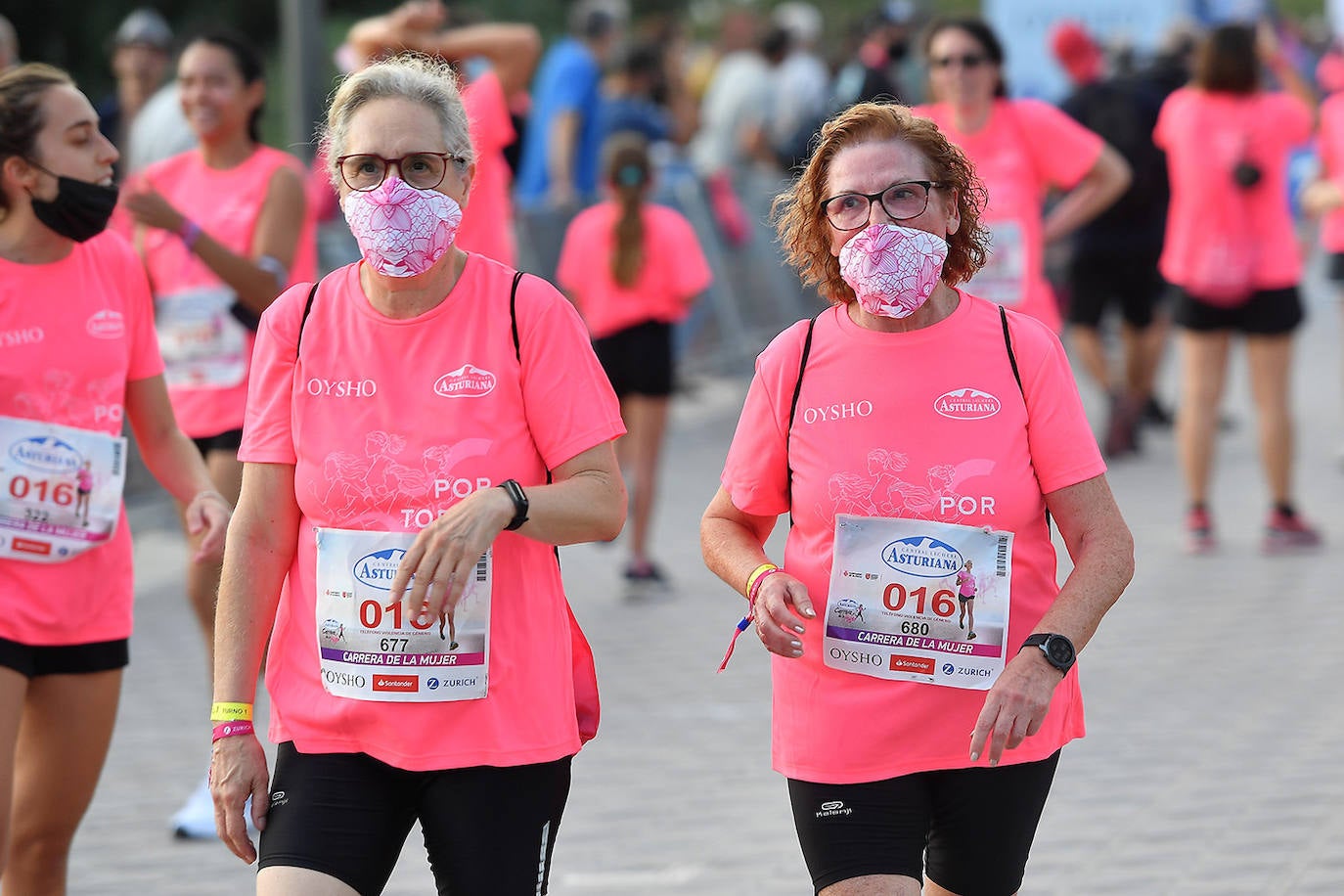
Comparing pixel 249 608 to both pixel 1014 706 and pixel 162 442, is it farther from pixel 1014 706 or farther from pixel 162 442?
pixel 1014 706

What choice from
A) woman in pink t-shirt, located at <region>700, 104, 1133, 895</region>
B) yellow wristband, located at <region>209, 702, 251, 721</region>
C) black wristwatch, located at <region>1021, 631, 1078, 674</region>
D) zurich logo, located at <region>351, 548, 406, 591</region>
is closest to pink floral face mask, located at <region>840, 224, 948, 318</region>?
woman in pink t-shirt, located at <region>700, 104, 1133, 895</region>

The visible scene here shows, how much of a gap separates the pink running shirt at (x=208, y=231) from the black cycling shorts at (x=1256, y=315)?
15.1 feet

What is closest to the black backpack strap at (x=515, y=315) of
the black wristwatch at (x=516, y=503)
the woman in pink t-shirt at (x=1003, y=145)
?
the black wristwatch at (x=516, y=503)

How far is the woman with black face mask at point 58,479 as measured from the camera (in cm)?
413

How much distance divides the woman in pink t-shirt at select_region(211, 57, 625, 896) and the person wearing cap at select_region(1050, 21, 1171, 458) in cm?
859

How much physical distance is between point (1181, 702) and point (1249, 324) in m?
2.65

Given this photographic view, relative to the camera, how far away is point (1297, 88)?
→ 36.8 feet

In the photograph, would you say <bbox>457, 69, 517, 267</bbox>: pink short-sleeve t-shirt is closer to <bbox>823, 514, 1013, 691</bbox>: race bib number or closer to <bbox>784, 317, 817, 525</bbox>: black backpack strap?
<bbox>784, 317, 817, 525</bbox>: black backpack strap

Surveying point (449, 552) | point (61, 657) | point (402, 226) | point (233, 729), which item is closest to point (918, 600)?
point (449, 552)

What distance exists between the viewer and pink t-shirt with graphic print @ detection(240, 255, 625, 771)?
3.29 meters

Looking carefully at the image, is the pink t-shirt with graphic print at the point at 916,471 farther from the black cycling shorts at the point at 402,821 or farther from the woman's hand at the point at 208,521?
the woman's hand at the point at 208,521

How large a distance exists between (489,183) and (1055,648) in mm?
4493

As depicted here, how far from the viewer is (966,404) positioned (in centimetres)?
337

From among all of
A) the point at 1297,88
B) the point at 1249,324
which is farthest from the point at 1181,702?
the point at 1297,88
